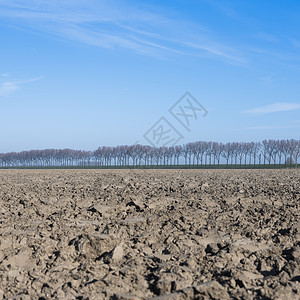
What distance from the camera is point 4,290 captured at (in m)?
4.50

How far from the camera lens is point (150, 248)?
5.50m

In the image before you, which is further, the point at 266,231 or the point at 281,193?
the point at 281,193

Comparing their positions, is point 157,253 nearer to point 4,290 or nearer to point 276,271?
point 276,271

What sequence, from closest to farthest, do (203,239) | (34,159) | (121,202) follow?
(203,239) → (121,202) → (34,159)

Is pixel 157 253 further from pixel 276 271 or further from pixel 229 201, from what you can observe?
pixel 229 201

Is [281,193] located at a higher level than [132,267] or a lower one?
higher

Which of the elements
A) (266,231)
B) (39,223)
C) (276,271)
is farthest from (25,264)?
(266,231)

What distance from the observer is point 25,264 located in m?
5.16

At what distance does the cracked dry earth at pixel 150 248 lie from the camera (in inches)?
170

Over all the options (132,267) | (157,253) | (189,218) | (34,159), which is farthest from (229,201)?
(34,159)

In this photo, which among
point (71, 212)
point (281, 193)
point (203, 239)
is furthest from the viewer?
point (281, 193)

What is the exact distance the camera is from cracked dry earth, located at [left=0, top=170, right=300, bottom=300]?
432cm

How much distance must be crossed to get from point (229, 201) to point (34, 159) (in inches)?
5345

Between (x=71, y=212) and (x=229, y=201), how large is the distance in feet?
11.4
